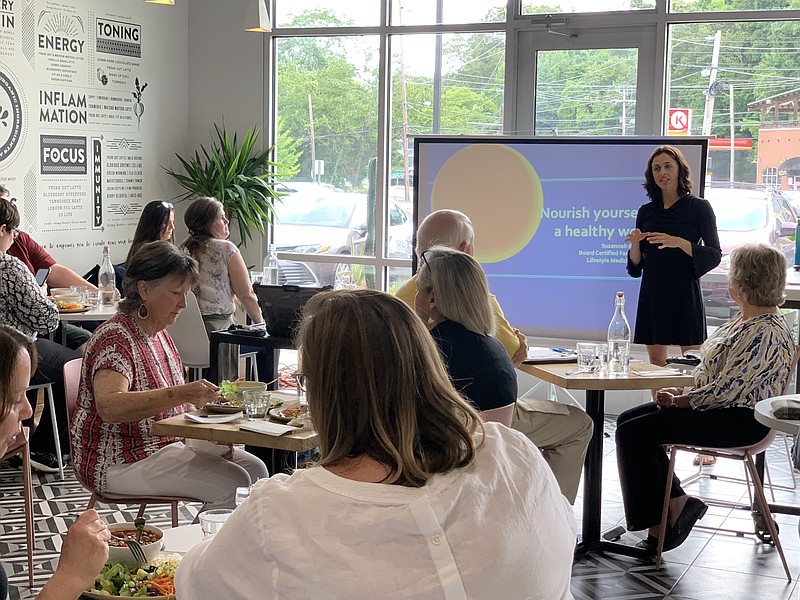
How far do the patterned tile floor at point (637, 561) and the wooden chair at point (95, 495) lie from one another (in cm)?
72

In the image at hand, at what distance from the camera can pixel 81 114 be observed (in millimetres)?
7383

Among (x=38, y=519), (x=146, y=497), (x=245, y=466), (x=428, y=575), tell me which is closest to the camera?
(x=428, y=575)

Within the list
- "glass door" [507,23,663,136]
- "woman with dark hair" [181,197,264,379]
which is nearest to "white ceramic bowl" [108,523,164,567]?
"woman with dark hair" [181,197,264,379]

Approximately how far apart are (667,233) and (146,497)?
3406mm

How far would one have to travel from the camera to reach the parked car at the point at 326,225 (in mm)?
7879

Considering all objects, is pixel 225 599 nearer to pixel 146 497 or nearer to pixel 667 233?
pixel 146 497

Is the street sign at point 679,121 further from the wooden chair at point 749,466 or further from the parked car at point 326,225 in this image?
the wooden chair at point 749,466

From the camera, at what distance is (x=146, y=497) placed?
3.33 meters

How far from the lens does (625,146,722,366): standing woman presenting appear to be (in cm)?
548

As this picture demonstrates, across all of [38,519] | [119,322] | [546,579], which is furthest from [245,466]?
[546,579]

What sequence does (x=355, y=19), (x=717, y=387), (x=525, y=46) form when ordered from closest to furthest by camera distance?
(x=717, y=387)
(x=525, y=46)
(x=355, y=19)

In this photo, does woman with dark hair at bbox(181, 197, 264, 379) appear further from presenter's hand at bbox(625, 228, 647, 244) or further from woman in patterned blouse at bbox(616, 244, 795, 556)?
woman in patterned blouse at bbox(616, 244, 795, 556)

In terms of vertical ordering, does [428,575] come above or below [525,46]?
below

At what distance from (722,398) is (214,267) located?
10.2 feet
